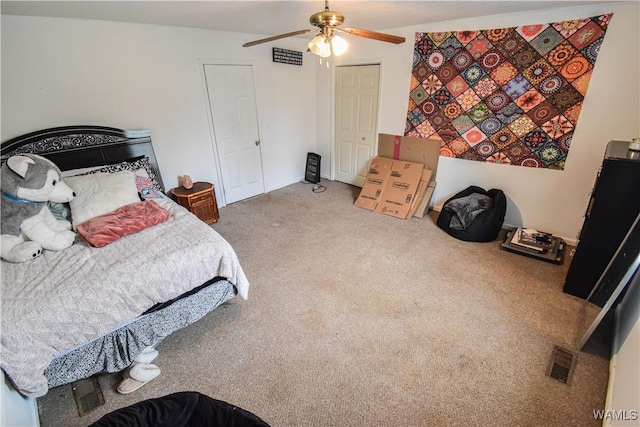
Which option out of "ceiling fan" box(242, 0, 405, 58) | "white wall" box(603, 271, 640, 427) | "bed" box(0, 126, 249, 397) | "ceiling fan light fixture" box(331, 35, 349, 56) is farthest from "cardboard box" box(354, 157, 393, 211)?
"white wall" box(603, 271, 640, 427)

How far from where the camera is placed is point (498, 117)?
312 centimetres

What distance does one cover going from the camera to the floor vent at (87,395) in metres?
1.61

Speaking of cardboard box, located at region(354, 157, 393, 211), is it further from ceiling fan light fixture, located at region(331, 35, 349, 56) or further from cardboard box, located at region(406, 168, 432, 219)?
ceiling fan light fixture, located at region(331, 35, 349, 56)

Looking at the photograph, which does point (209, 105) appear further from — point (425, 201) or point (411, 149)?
point (425, 201)

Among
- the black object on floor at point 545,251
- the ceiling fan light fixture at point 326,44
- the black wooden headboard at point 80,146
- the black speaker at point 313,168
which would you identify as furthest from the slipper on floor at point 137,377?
the black speaker at point 313,168

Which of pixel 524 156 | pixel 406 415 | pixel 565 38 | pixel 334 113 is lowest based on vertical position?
pixel 406 415

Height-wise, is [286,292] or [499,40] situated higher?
[499,40]

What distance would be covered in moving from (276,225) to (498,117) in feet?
8.95

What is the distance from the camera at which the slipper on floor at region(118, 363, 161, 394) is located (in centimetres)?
169

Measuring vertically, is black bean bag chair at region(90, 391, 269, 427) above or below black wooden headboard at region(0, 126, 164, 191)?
below

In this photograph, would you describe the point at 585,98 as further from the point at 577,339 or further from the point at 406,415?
the point at 406,415

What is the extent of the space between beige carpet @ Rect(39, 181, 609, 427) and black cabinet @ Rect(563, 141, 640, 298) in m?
0.21

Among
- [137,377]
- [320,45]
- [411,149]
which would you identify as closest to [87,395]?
[137,377]

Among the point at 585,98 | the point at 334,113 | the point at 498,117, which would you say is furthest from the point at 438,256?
the point at 334,113
